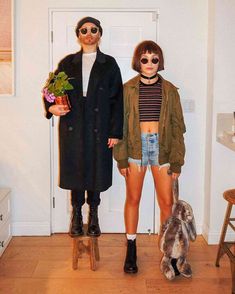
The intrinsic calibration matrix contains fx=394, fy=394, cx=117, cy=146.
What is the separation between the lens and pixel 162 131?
8.52ft

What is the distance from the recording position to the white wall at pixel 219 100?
294 cm

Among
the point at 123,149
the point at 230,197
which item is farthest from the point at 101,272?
the point at 230,197

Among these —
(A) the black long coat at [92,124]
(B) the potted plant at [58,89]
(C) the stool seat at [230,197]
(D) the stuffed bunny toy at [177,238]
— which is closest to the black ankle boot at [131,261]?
(D) the stuffed bunny toy at [177,238]

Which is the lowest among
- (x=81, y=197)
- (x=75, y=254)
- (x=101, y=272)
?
(x=101, y=272)

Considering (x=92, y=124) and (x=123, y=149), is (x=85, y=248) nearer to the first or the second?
(x=123, y=149)

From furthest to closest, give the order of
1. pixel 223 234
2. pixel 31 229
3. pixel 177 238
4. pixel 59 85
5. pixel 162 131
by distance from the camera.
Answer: pixel 31 229, pixel 223 234, pixel 162 131, pixel 177 238, pixel 59 85

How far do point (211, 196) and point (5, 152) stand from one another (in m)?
1.71

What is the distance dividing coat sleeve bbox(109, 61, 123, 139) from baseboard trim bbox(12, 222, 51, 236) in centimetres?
123

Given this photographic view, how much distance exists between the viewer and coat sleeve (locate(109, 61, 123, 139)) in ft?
8.30

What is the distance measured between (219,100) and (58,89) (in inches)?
50.7

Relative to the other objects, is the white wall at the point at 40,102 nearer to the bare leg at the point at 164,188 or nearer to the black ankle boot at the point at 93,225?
the bare leg at the point at 164,188

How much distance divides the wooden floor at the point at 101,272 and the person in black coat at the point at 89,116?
33 centimetres

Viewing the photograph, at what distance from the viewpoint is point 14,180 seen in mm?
3287

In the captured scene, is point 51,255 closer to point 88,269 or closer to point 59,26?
point 88,269
